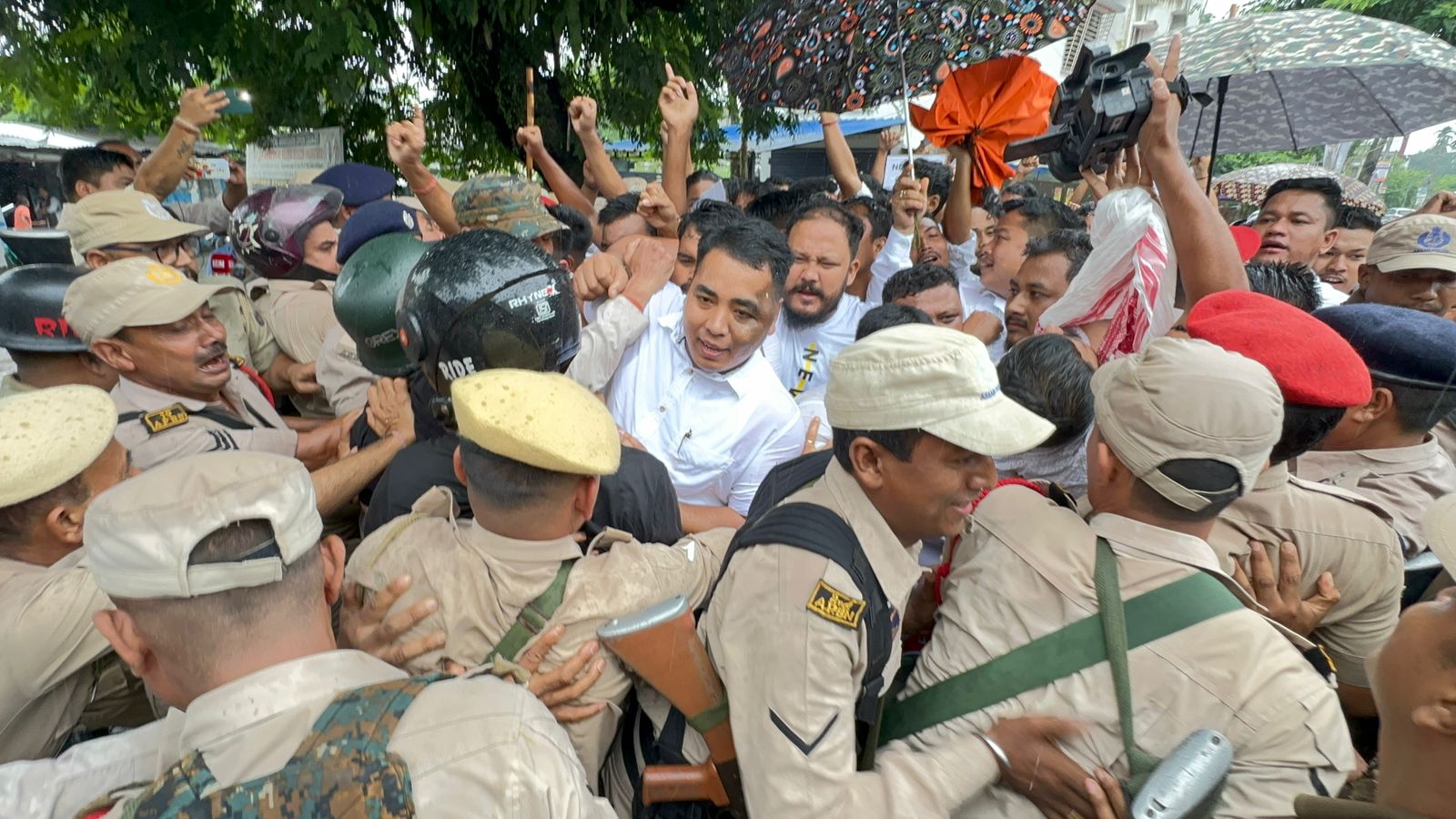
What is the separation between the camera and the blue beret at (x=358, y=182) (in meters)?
4.94

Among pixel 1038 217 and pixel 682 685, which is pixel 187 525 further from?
pixel 1038 217

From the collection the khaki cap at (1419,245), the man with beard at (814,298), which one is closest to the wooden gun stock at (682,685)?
the man with beard at (814,298)

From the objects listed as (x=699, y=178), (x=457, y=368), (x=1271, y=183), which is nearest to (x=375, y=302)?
(x=457, y=368)

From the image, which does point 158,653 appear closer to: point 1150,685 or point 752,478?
point 1150,685

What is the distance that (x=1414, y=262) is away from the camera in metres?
3.55

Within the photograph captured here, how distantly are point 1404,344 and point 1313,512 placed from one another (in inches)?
35.1

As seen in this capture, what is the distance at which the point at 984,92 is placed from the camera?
504 cm

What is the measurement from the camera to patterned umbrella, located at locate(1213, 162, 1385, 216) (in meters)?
8.03

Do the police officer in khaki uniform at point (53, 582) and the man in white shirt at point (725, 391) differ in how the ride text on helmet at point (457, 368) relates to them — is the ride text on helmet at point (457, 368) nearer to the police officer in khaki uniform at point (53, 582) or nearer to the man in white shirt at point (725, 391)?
the police officer in khaki uniform at point (53, 582)

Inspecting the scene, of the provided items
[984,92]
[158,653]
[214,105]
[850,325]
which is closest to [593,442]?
[158,653]

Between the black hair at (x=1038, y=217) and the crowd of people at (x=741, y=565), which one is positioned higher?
the black hair at (x=1038, y=217)

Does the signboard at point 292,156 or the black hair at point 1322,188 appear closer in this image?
the black hair at point 1322,188

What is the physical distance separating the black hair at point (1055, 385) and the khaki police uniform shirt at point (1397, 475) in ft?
2.71

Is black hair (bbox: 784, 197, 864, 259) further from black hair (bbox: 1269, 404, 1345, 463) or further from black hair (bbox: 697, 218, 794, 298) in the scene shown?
black hair (bbox: 1269, 404, 1345, 463)
